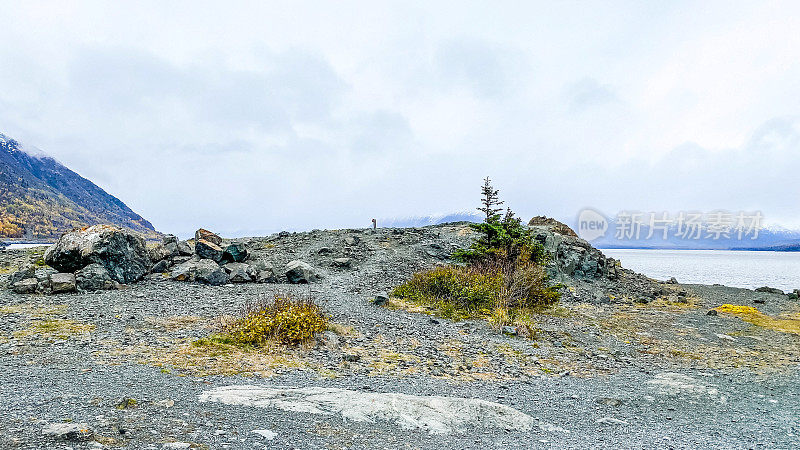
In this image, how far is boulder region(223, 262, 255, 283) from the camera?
18.9 metres

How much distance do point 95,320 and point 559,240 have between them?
26.8m

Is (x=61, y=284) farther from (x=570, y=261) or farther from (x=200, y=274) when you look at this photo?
(x=570, y=261)

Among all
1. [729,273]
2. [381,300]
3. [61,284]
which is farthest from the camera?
[729,273]

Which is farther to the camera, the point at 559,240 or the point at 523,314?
the point at 559,240

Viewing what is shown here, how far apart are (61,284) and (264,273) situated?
7475 mm

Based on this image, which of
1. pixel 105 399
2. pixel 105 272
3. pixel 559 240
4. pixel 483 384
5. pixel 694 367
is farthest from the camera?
pixel 559 240

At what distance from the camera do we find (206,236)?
21812mm

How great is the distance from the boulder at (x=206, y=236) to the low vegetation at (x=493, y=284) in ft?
34.1

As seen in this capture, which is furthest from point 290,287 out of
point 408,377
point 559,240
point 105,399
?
point 559,240

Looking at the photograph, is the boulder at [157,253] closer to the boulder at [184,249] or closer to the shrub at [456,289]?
the boulder at [184,249]

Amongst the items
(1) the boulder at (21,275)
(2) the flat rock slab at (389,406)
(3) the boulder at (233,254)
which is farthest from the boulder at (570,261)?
(1) the boulder at (21,275)

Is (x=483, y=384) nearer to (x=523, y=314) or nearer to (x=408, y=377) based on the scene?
(x=408, y=377)

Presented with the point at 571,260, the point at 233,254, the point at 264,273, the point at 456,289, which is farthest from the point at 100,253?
the point at 571,260

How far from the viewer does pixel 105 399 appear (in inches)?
234
